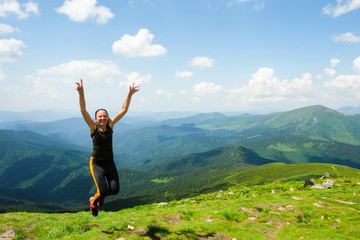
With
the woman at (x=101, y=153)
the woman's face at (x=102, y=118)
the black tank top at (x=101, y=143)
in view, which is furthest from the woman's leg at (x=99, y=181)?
the woman's face at (x=102, y=118)

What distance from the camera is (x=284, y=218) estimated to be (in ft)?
45.7

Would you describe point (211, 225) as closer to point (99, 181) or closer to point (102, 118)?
point (99, 181)

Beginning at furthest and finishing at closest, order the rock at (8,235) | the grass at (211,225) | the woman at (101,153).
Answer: the grass at (211,225), the woman at (101,153), the rock at (8,235)

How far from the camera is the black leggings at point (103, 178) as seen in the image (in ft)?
29.8

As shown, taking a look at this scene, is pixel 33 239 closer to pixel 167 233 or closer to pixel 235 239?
pixel 167 233

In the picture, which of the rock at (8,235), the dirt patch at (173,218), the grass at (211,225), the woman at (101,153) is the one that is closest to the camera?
the rock at (8,235)

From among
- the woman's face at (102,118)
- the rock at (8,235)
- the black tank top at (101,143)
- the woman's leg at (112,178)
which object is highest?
the woman's face at (102,118)

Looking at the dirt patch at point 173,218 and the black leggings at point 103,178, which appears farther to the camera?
the dirt patch at point 173,218

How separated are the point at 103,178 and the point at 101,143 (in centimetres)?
166

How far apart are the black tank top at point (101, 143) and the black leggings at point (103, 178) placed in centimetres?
37

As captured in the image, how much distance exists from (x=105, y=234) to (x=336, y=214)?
Answer: 16.2m

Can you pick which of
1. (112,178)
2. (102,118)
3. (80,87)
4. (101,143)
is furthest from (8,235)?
(80,87)

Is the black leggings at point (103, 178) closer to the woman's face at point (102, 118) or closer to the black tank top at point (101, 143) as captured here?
the black tank top at point (101, 143)

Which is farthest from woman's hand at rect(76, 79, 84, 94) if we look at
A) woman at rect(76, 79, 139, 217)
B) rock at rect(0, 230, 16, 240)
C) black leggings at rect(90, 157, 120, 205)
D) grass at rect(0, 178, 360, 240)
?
rock at rect(0, 230, 16, 240)
